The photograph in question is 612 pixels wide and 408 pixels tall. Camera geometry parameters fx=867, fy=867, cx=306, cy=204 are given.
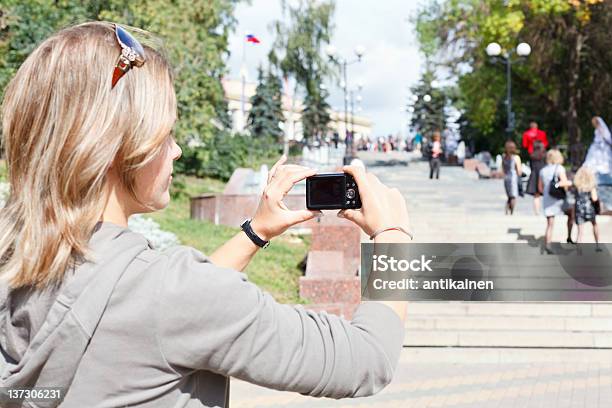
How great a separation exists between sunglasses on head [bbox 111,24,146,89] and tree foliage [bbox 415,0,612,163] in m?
29.0

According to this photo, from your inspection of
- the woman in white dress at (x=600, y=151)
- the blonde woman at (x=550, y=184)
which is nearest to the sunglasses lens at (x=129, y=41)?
the blonde woman at (x=550, y=184)

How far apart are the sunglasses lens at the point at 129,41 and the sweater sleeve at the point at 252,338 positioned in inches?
12.1

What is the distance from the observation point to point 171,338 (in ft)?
3.87

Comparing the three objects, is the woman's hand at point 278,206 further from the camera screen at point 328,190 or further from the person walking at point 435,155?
the person walking at point 435,155

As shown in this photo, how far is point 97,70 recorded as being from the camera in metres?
1.25

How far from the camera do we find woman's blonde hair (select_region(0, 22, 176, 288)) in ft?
3.98

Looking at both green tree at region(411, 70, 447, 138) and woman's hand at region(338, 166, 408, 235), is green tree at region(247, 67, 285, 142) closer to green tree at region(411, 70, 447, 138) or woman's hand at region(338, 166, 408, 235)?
green tree at region(411, 70, 447, 138)

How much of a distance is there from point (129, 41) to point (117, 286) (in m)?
0.37

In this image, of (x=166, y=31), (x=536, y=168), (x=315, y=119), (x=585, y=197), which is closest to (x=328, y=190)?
(x=585, y=197)

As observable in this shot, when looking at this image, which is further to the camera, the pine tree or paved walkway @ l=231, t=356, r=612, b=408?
the pine tree

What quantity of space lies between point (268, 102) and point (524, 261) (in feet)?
188

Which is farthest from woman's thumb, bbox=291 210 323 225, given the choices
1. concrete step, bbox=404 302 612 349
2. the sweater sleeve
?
concrete step, bbox=404 302 612 349

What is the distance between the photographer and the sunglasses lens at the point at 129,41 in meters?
1.28

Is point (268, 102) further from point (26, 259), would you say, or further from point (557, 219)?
point (26, 259)
